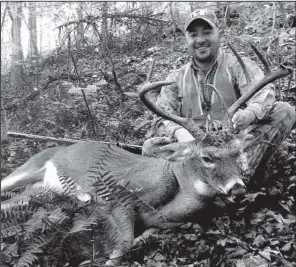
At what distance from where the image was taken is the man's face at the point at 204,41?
16.8 ft

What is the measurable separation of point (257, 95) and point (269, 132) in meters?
0.42

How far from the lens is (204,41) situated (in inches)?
202

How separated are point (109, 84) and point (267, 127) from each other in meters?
3.53

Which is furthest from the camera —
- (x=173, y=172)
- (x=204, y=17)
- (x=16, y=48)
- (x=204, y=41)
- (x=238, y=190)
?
(x=16, y=48)

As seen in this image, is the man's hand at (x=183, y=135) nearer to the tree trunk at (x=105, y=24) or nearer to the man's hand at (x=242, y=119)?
the man's hand at (x=242, y=119)

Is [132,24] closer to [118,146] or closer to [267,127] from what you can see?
[118,146]

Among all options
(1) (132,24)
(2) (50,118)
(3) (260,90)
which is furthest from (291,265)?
(1) (132,24)

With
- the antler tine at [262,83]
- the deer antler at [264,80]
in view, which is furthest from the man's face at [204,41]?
the antler tine at [262,83]

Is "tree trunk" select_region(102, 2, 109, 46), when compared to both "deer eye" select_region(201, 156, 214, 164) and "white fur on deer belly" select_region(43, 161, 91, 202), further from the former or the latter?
"deer eye" select_region(201, 156, 214, 164)

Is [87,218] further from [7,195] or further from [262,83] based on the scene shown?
[262,83]

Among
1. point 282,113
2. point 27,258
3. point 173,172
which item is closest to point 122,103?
point 173,172

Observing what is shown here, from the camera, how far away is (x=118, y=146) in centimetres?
573

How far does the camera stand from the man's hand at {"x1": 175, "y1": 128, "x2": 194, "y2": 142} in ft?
14.7

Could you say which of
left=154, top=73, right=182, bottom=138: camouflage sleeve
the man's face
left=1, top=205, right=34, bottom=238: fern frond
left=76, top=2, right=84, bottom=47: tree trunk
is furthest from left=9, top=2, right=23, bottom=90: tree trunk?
left=1, top=205, right=34, bottom=238: fern frond
